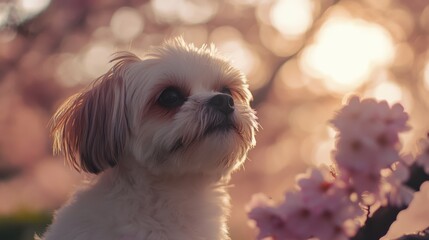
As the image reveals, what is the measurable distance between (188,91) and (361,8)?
7.82 m

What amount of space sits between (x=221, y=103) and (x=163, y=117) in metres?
0.27

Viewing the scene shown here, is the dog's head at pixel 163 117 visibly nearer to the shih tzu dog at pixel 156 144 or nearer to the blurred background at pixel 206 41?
the shih tzu dog at pixel 156 144

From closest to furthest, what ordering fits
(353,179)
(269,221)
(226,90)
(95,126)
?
(353,179)
(269,221)
(95,126)
(226,90)

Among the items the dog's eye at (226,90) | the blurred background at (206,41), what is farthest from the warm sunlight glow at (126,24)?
the dog's eye at (226,90)

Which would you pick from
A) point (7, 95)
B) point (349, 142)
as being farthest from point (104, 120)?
point (7, 95)

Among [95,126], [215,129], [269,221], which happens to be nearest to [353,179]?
[269,221]

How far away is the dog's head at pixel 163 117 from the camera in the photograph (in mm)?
2846

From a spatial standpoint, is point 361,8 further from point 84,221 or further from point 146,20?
point 84,221

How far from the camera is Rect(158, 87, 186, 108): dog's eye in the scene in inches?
117

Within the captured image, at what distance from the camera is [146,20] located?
9.62 m

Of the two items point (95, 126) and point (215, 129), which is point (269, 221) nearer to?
point (215, 129)

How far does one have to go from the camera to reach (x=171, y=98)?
3.00 meters

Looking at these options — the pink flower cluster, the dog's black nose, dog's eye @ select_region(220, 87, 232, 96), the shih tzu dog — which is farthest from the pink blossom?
dog's eye @ select_region(220, 87, 232, 96)

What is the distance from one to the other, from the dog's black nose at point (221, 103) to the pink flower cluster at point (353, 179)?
1.68 m
